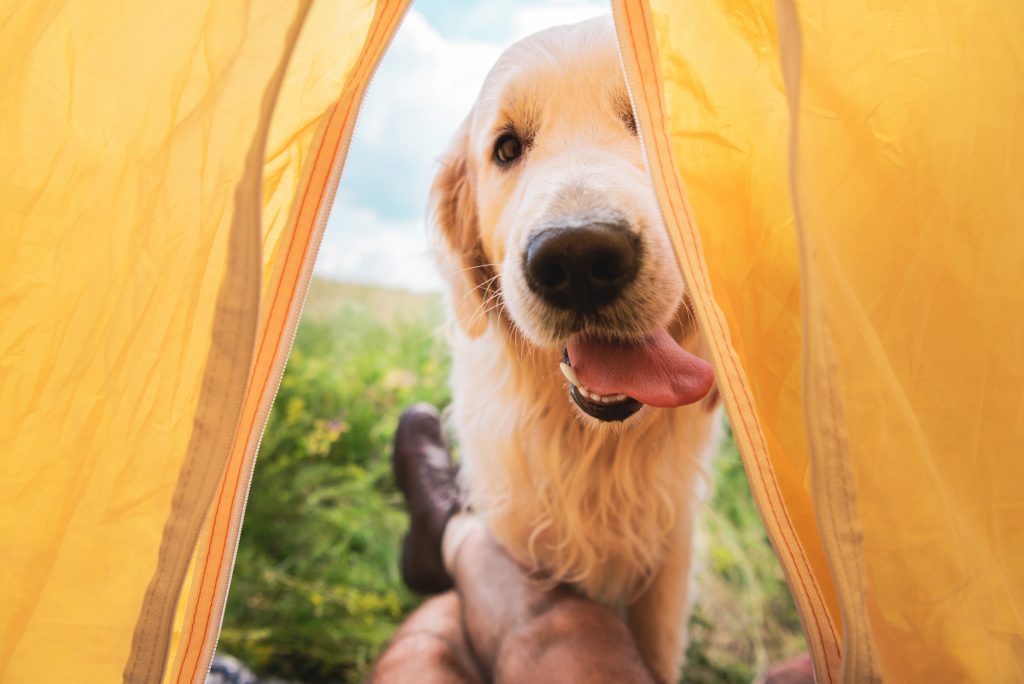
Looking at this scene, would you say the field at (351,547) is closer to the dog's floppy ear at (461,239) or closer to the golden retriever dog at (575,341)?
the dog's floppy ear at (461,239)

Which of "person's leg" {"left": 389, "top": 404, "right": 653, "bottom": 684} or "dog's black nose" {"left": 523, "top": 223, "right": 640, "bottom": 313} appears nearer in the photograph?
"dog's black nose" {"left": 523, "top": 223, "right": 640, "bottom": 313}

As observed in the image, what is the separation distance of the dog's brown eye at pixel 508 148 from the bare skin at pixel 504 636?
3.61 ft

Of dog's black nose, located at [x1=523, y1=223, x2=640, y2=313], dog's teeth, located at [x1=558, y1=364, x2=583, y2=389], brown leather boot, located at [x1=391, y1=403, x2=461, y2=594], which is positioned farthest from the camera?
brown leather boot, located at [x1=391, y1=403, x2=461, y2=594]

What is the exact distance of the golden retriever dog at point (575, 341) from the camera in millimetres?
1250

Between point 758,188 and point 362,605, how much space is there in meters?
1.89

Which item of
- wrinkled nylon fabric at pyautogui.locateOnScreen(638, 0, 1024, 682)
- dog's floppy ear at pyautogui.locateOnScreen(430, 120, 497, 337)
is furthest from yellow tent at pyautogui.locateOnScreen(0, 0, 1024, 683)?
dog's floppy ear at pyautogui.locateOnScreen(430, 120, 497, 337)

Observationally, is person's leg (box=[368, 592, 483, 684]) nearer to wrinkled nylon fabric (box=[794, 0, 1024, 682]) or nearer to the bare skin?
the bare skin

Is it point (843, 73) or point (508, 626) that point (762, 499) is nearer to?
point (843, 73)

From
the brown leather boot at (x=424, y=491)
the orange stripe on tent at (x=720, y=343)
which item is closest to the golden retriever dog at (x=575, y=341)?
the orange stripe on tent at (x=720, y=343)

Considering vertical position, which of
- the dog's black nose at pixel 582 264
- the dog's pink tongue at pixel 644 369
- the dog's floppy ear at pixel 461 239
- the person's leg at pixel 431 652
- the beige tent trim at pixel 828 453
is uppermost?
the dog's floppy ear at pixel 461 239

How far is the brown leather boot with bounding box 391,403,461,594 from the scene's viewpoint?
222 centimetres

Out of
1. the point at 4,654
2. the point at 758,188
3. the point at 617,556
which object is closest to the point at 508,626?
the point at 617,556

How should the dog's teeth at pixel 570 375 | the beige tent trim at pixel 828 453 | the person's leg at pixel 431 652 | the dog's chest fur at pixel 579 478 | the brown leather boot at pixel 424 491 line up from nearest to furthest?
the beige tent trim at pixel 828 453, the dog's teeth at pixel 570 375, the person's leg at pixel 431 652, the dog's chest fur at pixel 579 478, the brown leather boot at pixel 424 491

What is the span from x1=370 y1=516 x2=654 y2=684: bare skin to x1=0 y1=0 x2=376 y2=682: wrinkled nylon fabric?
0.81m
